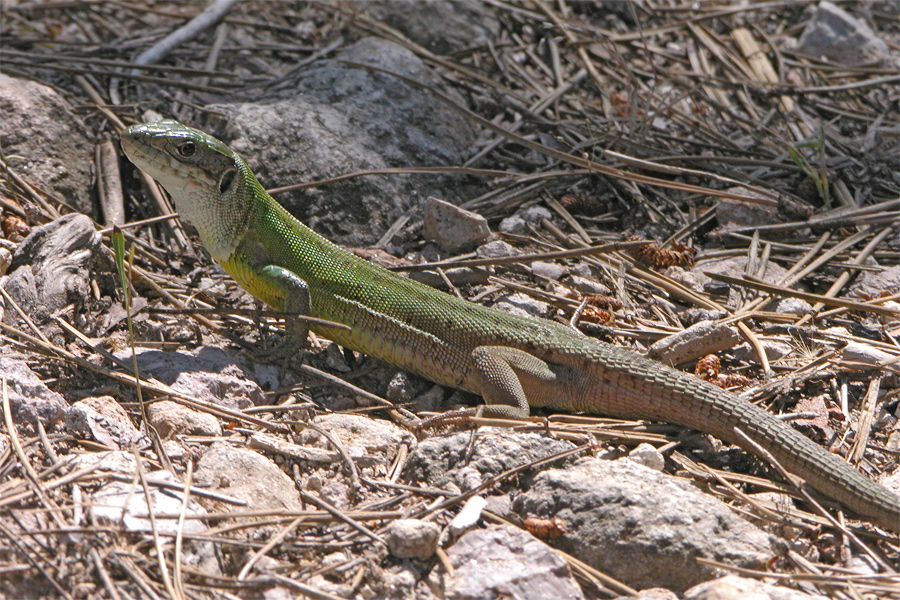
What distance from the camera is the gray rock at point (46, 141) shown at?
16.1 feet

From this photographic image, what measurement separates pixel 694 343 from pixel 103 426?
2.77 m

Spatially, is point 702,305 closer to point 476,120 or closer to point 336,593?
point 476,120

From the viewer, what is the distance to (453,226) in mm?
4957

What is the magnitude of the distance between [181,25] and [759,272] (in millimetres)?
4931

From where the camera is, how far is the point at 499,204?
17.6 ft

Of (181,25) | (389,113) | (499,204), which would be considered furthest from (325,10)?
(499,204)

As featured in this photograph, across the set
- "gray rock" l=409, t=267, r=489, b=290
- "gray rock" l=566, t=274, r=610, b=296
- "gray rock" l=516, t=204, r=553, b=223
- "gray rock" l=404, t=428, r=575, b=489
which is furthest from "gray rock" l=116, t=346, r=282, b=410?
"gray rock" l=516, t=204, r=553, b=223

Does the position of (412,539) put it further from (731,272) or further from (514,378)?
(731,272)

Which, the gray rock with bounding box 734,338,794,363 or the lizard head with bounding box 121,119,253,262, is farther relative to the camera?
the gray rock with bounding box 734,338,794,363

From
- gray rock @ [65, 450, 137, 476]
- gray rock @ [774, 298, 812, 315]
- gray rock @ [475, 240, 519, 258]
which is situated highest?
gray rock @ [475, 240, 519, 258]

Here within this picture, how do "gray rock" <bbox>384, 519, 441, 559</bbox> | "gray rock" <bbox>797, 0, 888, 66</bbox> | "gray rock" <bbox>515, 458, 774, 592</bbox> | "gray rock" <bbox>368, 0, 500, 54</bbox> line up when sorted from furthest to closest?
"gray rock" <bbox>797, 0, 888, 66</bbox> < "gray rock" <bbox>368, 0, 500, 54</bbox> < "gray rock" <bbox>515, 458, 774, 592</bbox> < "gray rock" <bbox>384, 519, 441, 559</bbox>

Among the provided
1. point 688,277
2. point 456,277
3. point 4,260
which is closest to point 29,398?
point 4,260

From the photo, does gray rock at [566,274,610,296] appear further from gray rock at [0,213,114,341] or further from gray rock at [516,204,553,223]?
Answer: gray rock at [0,213,114,341]

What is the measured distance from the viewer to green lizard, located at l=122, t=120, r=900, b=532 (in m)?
3.67
